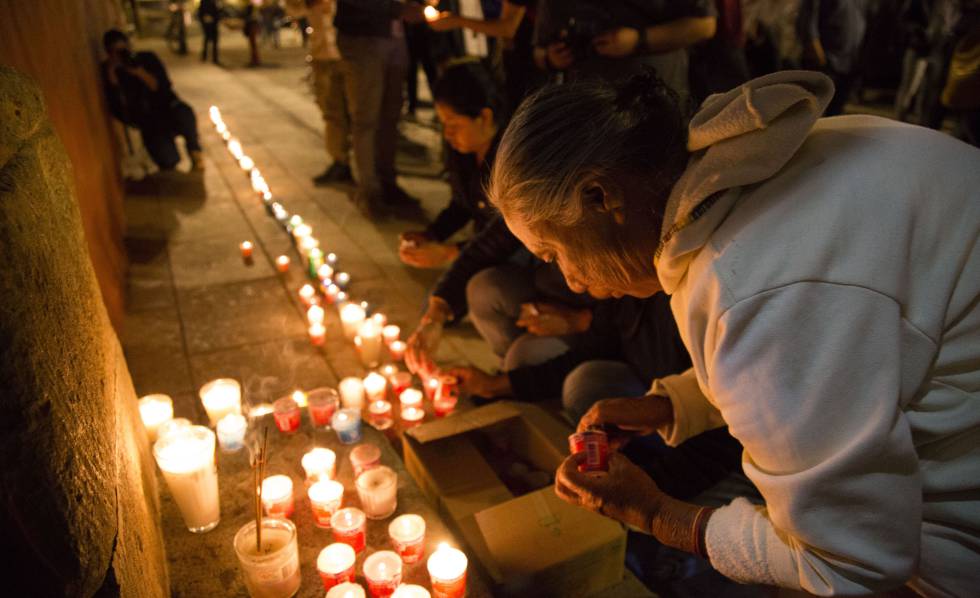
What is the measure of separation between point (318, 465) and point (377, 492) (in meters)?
0.27

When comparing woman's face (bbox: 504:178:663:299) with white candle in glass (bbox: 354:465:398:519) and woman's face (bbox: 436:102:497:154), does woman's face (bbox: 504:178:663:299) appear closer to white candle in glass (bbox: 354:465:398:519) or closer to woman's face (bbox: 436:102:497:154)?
white candle in glass (bbox: 354:465:398:519)

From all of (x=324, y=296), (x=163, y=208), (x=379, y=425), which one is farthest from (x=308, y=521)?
(x=163, y=208)

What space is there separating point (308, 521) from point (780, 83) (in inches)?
68.3

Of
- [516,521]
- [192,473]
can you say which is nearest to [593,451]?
[516,521]

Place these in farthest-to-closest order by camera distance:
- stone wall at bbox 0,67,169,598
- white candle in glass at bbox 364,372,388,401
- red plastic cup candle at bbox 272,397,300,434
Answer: white candle in glass at bbox 364,372,388,401 → red plastic cup candle at bbox 272,397,300,434 → stone wall at bbox 0,67,169,598

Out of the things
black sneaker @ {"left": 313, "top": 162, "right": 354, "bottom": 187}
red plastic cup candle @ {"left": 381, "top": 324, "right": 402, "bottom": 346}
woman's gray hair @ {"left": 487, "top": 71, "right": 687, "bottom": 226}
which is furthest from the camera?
black sneaker @ {"left": 313, "top": 162, "right": 354, "bottom": 187}

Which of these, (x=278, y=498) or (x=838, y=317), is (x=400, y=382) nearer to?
(x=278, y=498)

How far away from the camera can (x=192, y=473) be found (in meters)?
1.84

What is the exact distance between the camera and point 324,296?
4.12 m

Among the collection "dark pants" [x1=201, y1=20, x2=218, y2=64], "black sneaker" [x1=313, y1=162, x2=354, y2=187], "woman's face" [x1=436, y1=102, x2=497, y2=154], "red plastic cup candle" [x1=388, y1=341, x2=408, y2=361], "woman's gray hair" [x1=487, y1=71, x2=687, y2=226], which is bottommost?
"dark pants" [x1=201, y1=20, x2=218, y2=64]

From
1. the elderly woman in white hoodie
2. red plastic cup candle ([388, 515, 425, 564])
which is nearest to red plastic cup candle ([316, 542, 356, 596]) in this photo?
red plastic cup candle ([388, 515, 425, 564])

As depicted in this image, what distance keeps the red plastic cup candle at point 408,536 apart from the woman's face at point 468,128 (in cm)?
182

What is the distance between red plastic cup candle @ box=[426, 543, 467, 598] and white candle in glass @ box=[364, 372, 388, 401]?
3.82 feet

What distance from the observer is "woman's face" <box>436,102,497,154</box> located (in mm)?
3094
